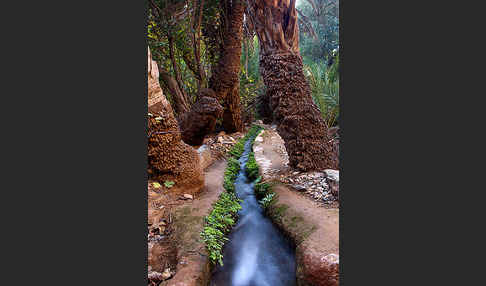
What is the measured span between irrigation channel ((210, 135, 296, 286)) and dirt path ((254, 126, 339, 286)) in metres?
0.22

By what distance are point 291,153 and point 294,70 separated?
163cm

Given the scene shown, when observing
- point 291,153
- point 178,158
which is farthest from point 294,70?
point 178,158

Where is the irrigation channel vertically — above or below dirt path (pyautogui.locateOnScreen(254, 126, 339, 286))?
below

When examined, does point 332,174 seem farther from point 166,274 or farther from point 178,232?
point 166,274

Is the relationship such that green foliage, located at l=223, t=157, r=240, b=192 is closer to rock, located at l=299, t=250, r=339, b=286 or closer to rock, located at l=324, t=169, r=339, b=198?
rock, located at l=324, t=169, r=339, b=198

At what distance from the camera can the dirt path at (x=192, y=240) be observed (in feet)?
8.40

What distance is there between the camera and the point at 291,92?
16.1ft

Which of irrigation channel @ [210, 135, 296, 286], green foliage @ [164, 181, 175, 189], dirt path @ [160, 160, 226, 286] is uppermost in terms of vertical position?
green foliage @ [164, 181, 175, 189]

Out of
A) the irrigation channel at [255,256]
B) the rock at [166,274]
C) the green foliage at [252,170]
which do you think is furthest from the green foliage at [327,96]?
the rock at [166,274]

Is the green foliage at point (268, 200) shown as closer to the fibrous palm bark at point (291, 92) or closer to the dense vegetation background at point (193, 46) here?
the fibrous palm bark at point (291, 92)

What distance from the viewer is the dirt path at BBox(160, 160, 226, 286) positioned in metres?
2.56

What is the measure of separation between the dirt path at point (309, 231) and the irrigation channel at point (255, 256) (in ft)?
0.71

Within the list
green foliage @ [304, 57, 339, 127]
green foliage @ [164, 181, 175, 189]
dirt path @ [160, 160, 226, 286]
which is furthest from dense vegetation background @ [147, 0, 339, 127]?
dirt path @ [160, 160, 226, 286]

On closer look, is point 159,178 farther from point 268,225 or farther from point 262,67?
point 262,67
